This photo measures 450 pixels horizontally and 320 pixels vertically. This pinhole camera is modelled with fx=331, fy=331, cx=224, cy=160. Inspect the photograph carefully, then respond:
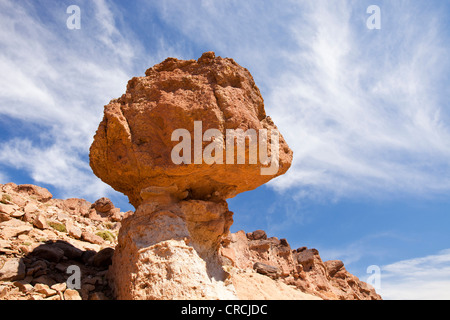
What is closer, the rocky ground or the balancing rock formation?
the balancing rock formation

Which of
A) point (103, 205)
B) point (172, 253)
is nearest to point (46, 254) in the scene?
point (172, 253)

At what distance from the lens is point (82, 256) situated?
25.2 ft

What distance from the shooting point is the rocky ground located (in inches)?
237

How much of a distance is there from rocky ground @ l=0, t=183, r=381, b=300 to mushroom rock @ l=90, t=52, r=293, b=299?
101 cm

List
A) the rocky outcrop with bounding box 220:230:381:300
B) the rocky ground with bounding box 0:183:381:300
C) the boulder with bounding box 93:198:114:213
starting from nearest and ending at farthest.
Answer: the rocky ground with bounding box 0:183:381:300, the rocky outcrop with bounding box 220:230:381:300, the boulder with bounding box 93:198:114:213

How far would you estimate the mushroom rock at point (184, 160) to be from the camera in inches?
231

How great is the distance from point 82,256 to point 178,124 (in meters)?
4.01

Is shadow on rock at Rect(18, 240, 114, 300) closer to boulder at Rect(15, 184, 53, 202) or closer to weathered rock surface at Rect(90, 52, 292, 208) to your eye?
weathered rock surface at Rect(90, 52, 292, 208)

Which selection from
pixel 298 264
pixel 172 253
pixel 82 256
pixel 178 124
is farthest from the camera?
pixel 298 264

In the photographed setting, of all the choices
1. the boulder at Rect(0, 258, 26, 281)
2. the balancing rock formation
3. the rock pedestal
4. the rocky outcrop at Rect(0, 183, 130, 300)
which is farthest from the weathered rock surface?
the boulder at Rect(0, 258, 26, 281)

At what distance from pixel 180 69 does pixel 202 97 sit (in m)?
1.15

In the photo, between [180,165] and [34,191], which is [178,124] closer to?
[180,165]

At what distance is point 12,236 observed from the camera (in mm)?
7535
